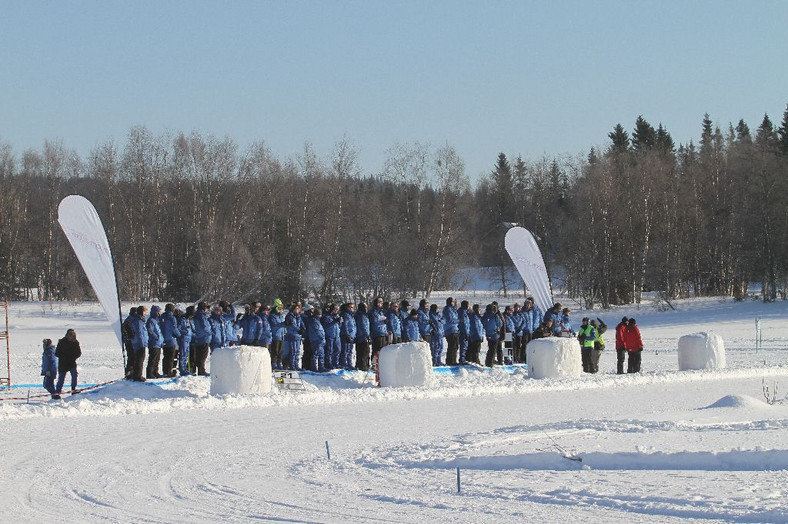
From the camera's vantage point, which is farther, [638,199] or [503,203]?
[503,203]

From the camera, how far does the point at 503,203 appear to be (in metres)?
84.4

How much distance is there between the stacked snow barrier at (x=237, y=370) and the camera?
17.6 meters

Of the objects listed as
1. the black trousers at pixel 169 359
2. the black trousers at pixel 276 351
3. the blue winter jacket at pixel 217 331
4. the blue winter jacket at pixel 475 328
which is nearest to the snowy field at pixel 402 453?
the black trousers at pixel 276 351

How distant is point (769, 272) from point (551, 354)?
110 feet

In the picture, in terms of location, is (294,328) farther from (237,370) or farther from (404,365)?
(237,370)

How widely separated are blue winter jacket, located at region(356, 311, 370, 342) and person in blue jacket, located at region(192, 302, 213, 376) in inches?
132

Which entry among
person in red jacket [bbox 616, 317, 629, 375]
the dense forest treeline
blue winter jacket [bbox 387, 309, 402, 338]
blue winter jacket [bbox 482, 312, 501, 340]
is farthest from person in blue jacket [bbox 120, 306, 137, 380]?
the dense forest treeline

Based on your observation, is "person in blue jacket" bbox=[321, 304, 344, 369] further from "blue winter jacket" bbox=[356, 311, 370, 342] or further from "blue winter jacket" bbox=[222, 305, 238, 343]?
"blue winter jacket" bbox=[222, 305, 238, 343]

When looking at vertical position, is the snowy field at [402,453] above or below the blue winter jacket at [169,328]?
below

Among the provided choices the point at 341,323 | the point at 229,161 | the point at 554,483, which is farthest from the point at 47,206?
the point at 554,483

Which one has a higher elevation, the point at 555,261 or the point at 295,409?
the point at 555,261

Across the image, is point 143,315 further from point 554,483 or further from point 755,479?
point 755,479

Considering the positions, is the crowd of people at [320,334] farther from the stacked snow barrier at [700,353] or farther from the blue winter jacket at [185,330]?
the stacked snow barrier at [700,353]

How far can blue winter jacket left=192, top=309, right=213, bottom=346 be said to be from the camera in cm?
1975
